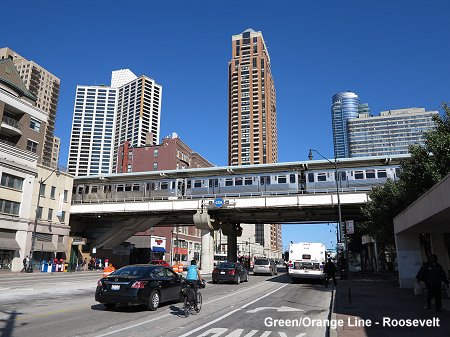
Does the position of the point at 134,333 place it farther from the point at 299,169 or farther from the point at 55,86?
the point at 55,86

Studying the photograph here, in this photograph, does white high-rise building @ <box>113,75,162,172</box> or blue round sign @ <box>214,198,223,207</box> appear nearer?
blue round sign @ <box>214,198,223,207</box>

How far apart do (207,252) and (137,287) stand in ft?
120

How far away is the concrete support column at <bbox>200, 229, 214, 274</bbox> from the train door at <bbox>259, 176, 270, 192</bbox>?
1007 centimetres

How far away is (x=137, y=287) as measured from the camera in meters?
11.1

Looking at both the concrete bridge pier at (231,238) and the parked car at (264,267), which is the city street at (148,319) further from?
the concrete bridge pier at (231,238)

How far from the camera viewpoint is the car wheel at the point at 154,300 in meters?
11.5

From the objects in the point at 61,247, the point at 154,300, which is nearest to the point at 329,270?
the point at 154,300

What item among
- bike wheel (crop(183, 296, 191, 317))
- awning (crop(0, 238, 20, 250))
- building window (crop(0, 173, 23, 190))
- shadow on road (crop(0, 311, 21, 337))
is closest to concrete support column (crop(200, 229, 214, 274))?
awning (crop(0, 238, 20, 250))

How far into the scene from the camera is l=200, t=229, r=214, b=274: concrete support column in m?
45.8

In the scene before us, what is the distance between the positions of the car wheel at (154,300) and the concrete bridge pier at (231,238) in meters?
44.3

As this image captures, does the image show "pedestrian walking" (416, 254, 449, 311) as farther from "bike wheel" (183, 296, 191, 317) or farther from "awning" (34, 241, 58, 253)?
"awning" (34, 241, 58, 253)

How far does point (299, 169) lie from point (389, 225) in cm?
1496

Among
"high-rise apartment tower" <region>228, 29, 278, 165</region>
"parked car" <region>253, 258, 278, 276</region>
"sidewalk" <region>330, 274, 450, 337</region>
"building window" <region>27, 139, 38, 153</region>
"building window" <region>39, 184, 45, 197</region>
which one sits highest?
"high-rise apartment tower" <region>228, 29, 278, 165</region>

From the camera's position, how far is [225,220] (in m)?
56.1
